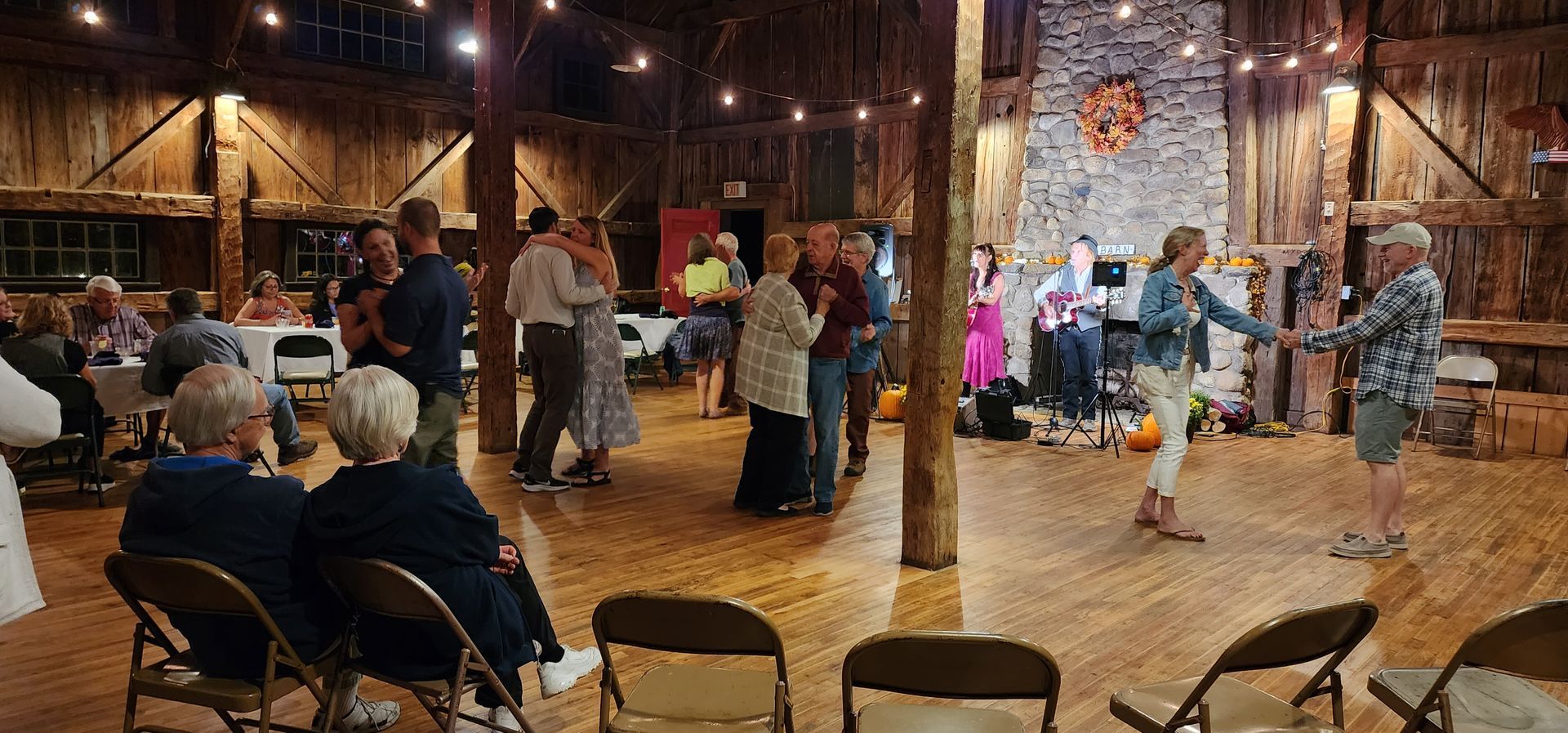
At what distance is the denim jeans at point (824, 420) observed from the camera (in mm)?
5312

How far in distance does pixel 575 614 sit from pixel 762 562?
102cm

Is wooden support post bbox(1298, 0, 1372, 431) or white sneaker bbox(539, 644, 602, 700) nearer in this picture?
white sneaker bbox(539, 644, 602, 700)

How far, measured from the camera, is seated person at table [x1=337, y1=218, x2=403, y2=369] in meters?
3.83

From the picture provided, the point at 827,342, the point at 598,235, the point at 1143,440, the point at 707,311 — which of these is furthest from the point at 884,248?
the point at 598,235

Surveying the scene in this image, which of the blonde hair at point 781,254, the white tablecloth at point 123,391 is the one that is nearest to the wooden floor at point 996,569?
the white tablecloth at point 123,391

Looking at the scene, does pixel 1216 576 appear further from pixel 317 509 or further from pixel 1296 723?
pixel 317 509

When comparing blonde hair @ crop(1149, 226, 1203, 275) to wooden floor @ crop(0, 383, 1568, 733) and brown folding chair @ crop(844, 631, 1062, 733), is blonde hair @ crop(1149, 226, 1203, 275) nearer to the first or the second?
wooden floor @ crop(0, 383, 1568, 733)

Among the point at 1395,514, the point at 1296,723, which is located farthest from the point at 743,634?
the point at 1395,514

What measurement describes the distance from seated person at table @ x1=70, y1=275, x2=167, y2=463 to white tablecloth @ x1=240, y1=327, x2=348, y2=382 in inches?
35.0

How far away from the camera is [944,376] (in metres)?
4.34

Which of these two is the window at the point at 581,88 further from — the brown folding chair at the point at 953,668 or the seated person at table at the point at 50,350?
the brown folding chair at the point at 953,668

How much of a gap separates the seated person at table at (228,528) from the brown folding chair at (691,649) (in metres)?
0.76

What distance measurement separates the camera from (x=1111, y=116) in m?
9.62

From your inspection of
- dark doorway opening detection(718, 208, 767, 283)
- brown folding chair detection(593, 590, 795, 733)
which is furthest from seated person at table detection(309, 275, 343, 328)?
brown folding chair detection(593, 590, 795, 733)
